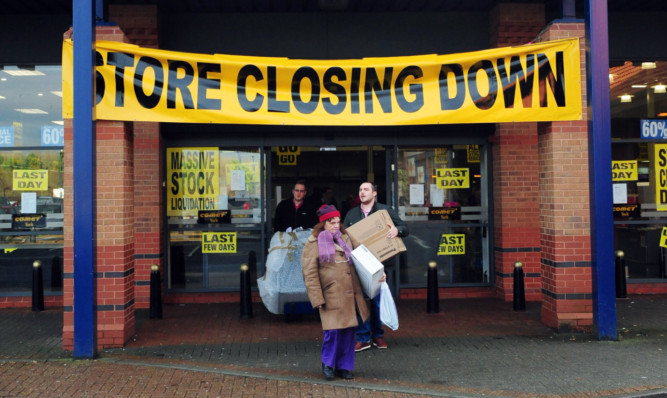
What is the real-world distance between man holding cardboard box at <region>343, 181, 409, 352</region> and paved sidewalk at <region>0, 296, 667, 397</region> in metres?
0.17

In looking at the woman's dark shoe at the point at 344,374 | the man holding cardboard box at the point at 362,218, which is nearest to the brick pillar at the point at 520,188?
the man holding cardboard box at the point at 362,218

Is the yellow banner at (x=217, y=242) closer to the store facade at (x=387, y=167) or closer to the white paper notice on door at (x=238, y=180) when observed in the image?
the store facade at (x=387, y=167)

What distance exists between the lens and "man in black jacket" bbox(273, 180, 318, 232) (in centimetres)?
917

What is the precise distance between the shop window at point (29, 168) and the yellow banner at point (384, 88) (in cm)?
396

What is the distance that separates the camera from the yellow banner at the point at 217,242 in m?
10.1

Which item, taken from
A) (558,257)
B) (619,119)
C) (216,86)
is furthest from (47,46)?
(619,119)

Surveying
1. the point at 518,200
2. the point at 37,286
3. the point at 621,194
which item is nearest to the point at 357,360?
the point at 518,200

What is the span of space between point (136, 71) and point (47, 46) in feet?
12.0

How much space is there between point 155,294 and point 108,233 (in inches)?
71.4

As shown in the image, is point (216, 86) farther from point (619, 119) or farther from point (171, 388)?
point (619, 119)

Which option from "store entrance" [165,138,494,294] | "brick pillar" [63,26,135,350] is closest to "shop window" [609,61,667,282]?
"store entrance" [165,138,494,294]

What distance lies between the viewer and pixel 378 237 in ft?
21.8

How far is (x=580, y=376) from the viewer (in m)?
5.89

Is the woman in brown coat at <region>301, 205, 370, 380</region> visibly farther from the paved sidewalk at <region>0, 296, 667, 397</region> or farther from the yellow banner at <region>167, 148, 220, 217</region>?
the yellow banner at <region>167, 148, 220, 217</region>
